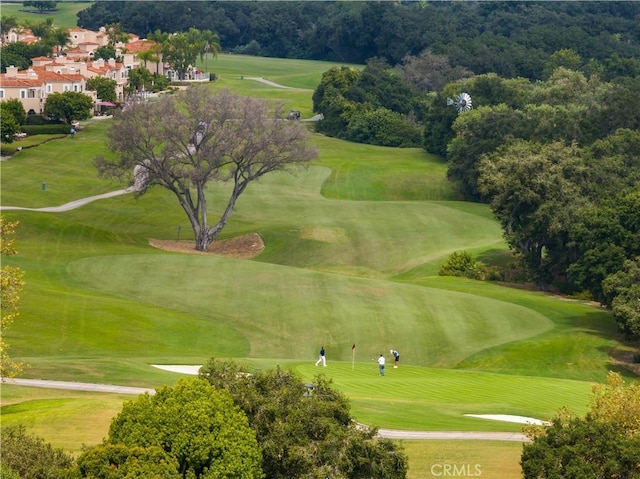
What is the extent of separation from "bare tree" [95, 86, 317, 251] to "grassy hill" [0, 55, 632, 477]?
5.52m

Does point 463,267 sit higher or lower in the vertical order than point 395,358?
lower

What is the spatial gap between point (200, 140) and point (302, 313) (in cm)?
3203

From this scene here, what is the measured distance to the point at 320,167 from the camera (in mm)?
145125

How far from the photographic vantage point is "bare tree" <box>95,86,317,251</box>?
322ft

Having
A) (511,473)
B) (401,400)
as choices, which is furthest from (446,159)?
(511,473)

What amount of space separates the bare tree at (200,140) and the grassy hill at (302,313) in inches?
217

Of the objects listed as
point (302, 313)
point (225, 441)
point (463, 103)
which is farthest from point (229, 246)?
point (225, 441)

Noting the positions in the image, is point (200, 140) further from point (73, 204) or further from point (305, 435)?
point (305, 435)

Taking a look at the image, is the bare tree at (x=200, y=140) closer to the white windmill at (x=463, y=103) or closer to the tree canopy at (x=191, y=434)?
the white windmill at (x=463, y=103)

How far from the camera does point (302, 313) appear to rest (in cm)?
7425

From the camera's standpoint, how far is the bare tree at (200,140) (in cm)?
9825

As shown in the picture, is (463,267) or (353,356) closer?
(353,356)

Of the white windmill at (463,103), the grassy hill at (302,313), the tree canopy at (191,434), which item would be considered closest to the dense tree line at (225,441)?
the tree canopy at (191,434)

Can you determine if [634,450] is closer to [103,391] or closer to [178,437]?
[178,437]
